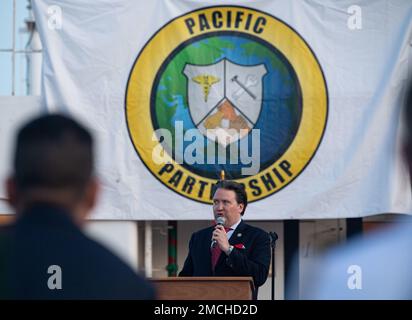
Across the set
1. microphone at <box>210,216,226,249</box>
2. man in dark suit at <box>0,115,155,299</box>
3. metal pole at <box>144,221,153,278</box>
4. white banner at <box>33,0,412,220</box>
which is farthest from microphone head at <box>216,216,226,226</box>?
metal pole at <box>144,221,153,278</box>

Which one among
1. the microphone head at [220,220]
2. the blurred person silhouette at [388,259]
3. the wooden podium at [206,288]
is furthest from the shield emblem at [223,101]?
the blurred person silhouette at [388,259]

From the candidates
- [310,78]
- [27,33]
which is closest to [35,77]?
[27,33]

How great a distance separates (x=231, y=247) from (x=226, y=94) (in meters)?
2.99

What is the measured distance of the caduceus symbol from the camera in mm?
6473

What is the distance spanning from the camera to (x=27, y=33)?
7551 mm

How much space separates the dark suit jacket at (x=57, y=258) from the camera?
4.69ft

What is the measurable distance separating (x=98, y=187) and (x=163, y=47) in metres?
5.07

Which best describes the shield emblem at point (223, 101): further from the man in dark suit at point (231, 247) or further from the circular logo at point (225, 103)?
the man in dark suit at point (231, 247)

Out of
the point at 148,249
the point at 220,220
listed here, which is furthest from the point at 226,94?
the point at 220,220

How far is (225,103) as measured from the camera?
6.45 metres

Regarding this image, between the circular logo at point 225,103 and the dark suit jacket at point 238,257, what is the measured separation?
2.54m

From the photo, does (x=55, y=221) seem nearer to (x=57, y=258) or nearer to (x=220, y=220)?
(x=57, y=258)

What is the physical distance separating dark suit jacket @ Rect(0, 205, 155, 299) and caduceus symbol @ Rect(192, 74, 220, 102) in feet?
16.4
